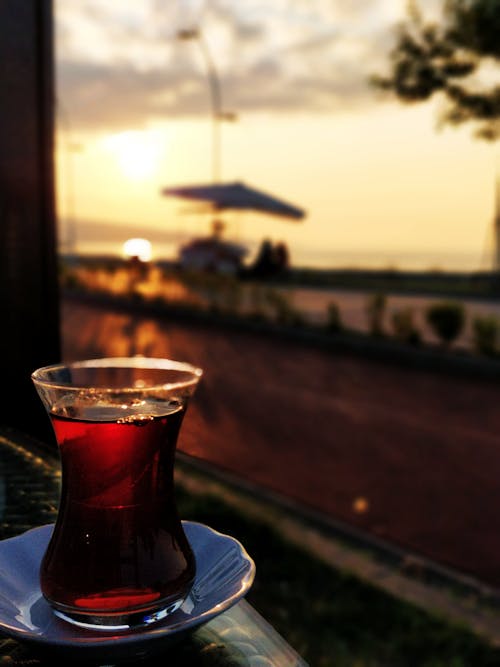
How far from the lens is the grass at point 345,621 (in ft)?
8.82

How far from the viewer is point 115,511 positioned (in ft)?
2.65

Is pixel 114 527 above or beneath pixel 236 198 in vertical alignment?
beneath

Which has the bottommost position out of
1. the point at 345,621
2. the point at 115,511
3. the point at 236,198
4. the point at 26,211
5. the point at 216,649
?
the point at 345,621

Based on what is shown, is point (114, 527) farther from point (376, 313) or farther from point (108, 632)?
point (376, 313)

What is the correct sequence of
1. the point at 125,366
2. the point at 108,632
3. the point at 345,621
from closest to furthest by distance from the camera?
the point at 108,632
the point at 125,366
the point at 345,621

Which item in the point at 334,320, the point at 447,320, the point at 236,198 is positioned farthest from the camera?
the point at 236,198

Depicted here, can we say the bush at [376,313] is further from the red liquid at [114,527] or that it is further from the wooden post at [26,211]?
the red liquid at [114,527]

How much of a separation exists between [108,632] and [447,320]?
1056 centimetres

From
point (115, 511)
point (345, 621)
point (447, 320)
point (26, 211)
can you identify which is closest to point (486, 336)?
point (447, 320)

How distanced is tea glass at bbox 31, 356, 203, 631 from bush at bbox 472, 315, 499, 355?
9687 mm

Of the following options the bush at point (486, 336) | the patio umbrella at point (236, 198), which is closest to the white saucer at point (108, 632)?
the bush at point (486, 336)

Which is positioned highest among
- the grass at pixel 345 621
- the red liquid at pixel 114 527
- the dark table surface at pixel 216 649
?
the red liquid at pixel 114 527

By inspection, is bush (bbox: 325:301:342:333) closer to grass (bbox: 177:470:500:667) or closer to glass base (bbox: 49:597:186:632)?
grass (bbox: 177:470:500:667)

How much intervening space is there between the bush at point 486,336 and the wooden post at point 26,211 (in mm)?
8134
